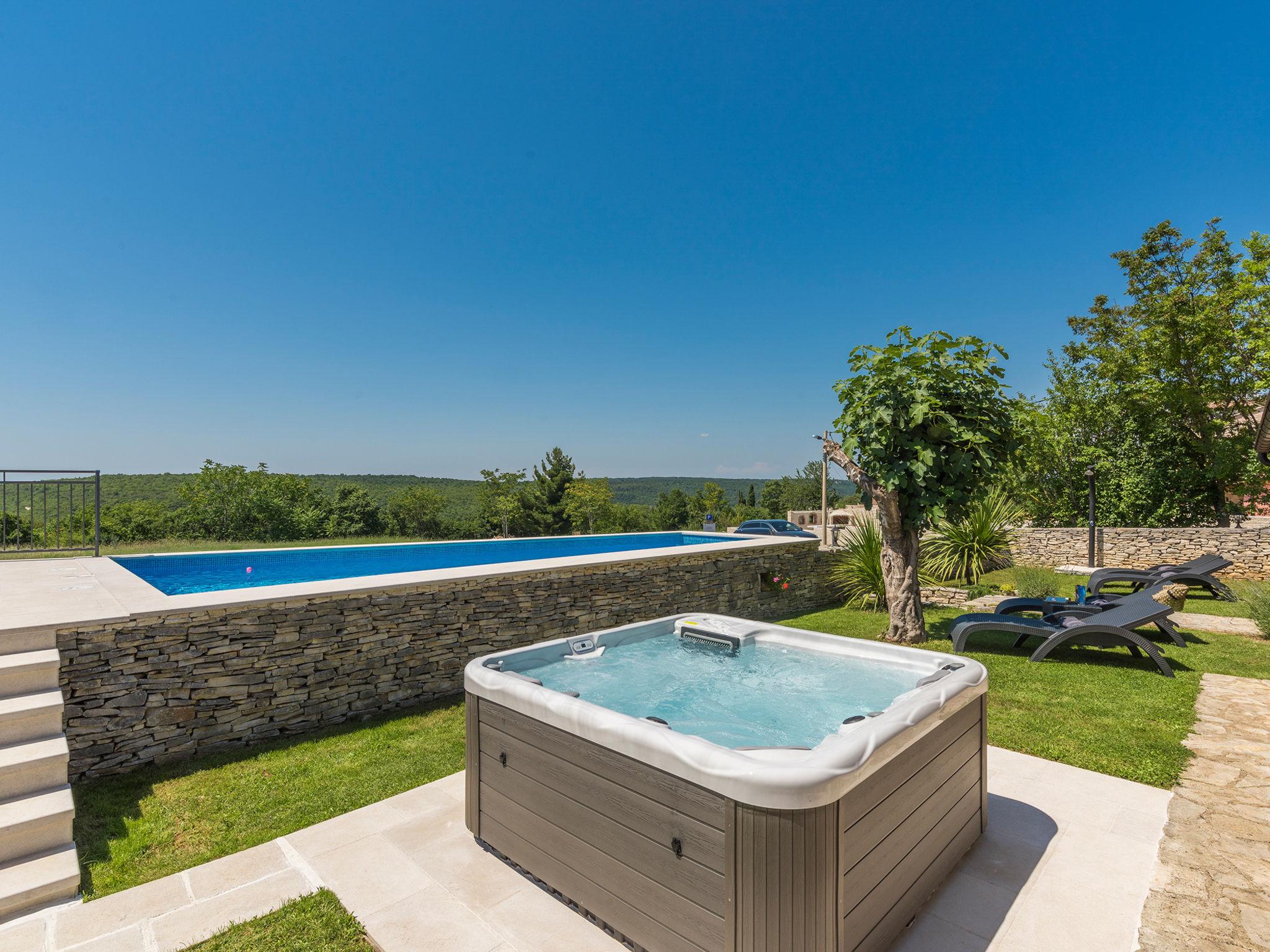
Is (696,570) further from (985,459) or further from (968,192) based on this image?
(968,192)

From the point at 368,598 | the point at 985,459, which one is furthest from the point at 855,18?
the point at 368,598

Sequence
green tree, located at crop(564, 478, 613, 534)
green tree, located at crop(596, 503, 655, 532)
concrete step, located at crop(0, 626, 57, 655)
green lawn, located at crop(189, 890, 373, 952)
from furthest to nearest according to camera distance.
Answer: green tree, located at crop(596, 503, 655, 532) < green tree, located at crop(564, 478, 613, 534) < concrete step, located at crop(0, 626, 57, 655) < green lawn, located at crop(189, 890, 373, 952)

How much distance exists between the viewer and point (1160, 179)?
14141 millimetres

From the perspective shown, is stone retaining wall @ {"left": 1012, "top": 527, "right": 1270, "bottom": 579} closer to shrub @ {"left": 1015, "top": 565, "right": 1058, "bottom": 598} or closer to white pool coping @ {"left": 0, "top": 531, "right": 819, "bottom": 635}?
shrub @ {"left": 1015, "top": 565, "right": 1058, "bottom": 598}

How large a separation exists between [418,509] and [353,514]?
287 inches

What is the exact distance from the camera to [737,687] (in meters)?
3.90

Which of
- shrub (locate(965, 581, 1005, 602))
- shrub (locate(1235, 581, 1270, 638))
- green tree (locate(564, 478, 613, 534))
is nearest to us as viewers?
shrub (locate(1235, 581, 1270, 638))

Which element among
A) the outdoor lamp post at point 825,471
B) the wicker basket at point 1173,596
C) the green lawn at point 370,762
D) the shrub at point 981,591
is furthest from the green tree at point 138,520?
the wicker basket at point 1173,596

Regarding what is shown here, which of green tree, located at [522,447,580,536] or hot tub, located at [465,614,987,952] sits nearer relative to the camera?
hot tub, located at [465,614,987,952]

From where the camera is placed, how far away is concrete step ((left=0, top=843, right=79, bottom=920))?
2398mm

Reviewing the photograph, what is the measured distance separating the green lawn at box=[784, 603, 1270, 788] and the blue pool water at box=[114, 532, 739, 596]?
15.4 ft

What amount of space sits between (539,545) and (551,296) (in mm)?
10361

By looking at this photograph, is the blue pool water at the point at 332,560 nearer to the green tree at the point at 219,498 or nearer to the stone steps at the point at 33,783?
the stone steps at the point at 33,783

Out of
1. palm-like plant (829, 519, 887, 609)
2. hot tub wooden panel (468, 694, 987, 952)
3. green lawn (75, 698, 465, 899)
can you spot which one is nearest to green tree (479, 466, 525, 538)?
palm-like plant (829, 519, 887, 609)
